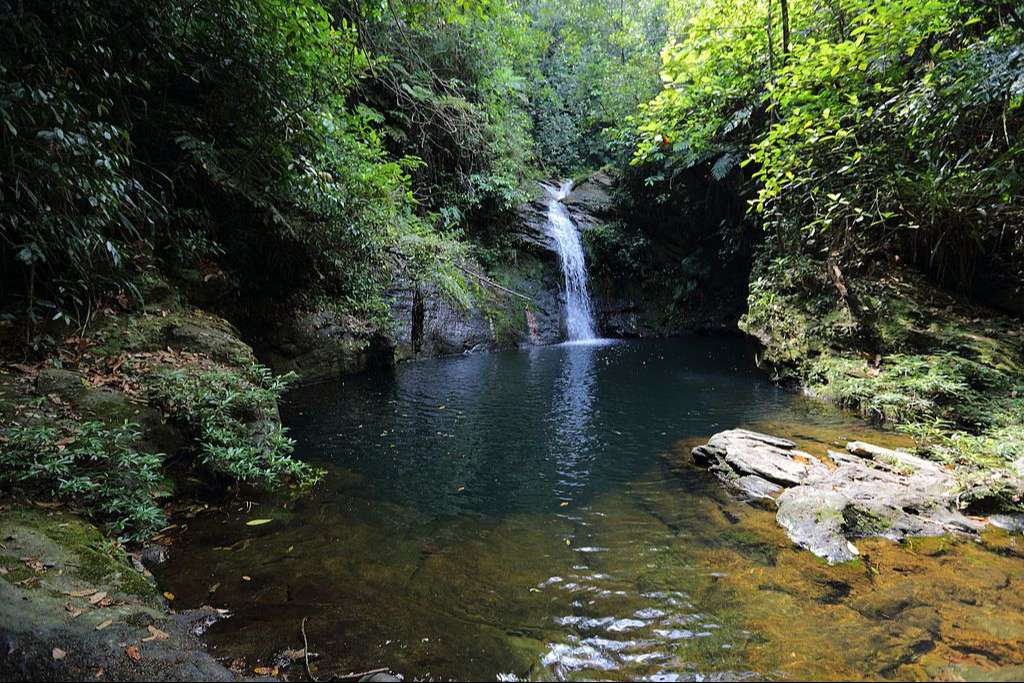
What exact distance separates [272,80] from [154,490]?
4892 mm

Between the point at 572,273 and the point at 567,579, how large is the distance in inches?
570

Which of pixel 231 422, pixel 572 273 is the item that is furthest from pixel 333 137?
pixel 572 273

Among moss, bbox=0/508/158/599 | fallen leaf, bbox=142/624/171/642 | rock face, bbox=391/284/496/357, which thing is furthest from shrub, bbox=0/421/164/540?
rock face, bbox=391/284/496/357

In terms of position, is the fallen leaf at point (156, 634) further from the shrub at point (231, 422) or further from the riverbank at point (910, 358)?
the riverbank at point (910, 358)

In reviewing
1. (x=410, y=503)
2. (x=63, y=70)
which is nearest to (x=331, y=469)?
(x=410, y=503)

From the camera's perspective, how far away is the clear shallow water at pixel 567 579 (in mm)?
2098

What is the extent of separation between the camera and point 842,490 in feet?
12.3

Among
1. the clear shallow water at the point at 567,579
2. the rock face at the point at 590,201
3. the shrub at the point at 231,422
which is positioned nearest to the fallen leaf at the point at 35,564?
the clear shallow water at the point at 567,579

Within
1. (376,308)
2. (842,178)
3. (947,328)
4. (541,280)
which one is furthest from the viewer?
(541,280)

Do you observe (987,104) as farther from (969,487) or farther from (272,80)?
(272,80)

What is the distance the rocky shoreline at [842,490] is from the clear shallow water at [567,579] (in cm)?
15

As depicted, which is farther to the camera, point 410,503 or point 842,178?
point 842,178

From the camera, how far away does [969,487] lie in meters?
3.62

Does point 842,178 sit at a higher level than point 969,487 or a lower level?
higher
